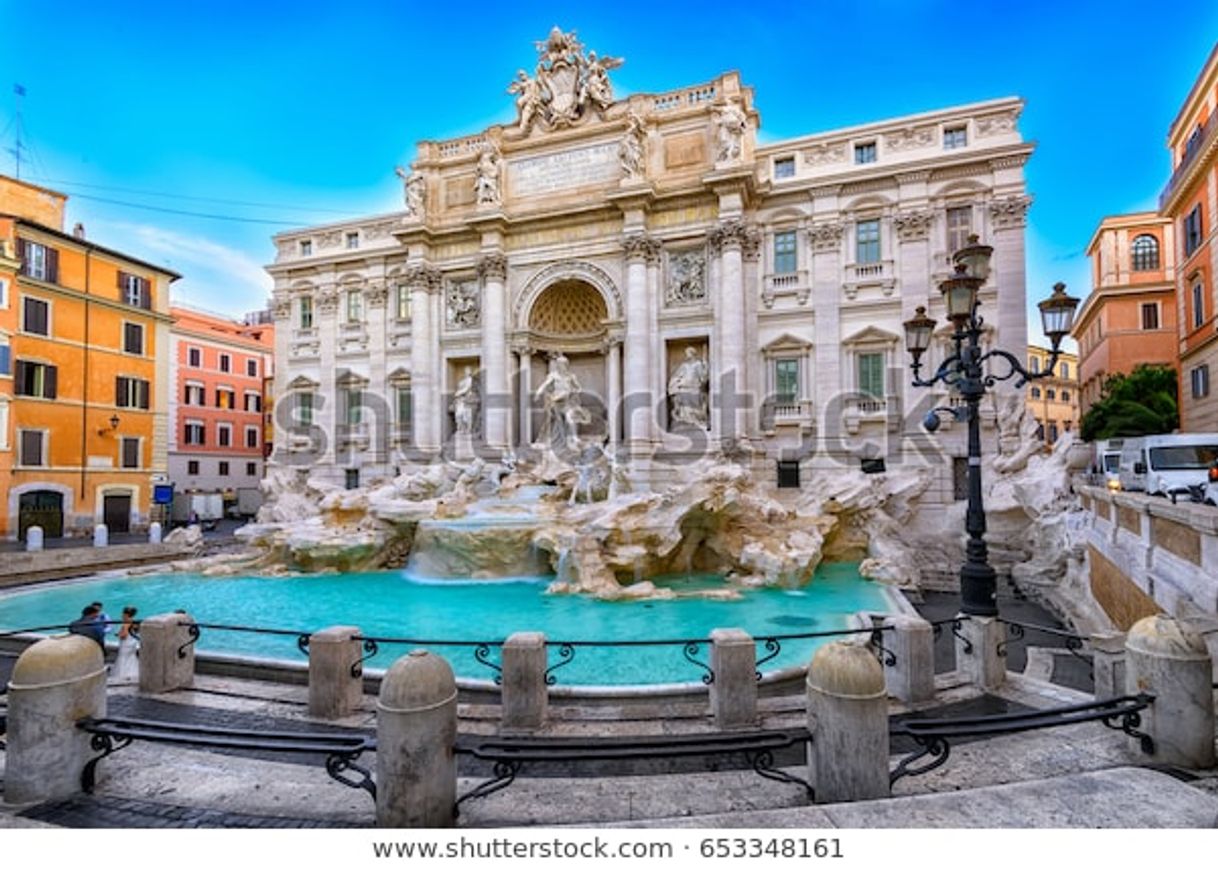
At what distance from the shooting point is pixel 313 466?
86.3 ft

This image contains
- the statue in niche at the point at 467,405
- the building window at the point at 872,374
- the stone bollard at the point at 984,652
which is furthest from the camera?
the statue in niche at the point at 467,405

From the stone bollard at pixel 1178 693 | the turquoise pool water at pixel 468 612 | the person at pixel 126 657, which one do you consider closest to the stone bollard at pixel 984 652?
the turquoise pool water at pixel 468 612

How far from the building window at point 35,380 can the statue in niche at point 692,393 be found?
23473 mm

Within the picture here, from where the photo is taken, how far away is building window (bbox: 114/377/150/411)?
24005 millimetres

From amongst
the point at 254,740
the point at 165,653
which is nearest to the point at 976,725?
the point at 254,740

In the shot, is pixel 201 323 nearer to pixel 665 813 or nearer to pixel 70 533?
pixel 70 533

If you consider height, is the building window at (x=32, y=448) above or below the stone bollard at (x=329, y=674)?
above

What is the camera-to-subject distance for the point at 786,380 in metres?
20.3

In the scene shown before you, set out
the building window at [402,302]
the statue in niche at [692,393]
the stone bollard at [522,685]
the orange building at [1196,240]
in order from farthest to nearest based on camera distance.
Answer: the building window at [402,302], the statue in niche at [692,393], the orange building at [1196,240], the stone bollard at [522,685]

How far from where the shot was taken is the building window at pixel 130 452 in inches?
941

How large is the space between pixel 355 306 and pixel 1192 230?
3265 centimetres

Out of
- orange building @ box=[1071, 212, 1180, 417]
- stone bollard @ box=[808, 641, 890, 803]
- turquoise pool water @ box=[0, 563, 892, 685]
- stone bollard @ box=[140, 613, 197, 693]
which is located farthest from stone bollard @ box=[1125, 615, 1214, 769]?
orange building @ box=[1071, 212, 1180, 417]

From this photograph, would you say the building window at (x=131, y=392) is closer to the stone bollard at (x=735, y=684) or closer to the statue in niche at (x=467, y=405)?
the statue in niche at (x=467, y=405)
